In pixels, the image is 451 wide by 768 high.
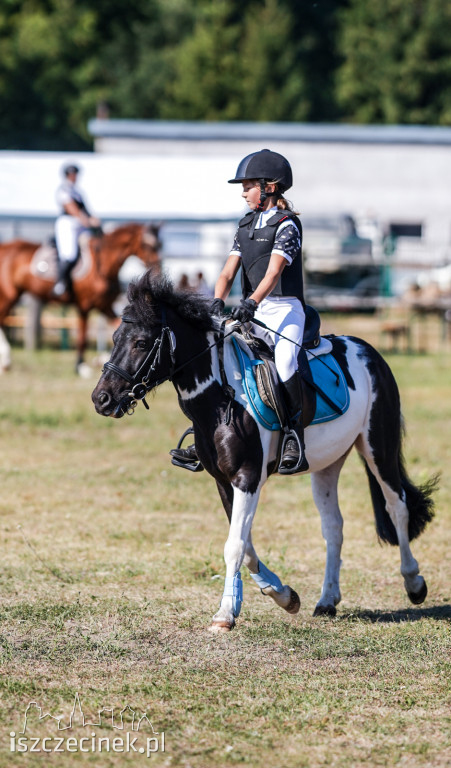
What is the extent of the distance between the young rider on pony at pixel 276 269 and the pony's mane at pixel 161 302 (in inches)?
3.7

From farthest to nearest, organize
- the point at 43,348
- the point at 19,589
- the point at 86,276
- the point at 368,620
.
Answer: the point at 43,348 → the point at 86,276 → the point at 19,589 → the point at 368,620

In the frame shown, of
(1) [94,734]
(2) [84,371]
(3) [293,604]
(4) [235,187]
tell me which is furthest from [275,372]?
(4) [235,187]

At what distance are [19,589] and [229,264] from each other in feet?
8.35

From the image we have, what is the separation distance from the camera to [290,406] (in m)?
6.09

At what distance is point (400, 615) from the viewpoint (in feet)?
22.2

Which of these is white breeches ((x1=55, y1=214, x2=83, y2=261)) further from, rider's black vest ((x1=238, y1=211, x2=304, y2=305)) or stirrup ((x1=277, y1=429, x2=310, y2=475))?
stirrup ((x1=277, y1=429, x2=310, y2=475))

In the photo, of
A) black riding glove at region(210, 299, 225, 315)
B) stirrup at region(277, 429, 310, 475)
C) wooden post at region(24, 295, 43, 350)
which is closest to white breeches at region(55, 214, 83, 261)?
wooden post at region(24, 295, 43, 350)

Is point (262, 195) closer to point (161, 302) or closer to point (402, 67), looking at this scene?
point (161, 302)

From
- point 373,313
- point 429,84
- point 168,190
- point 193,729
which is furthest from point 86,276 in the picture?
point 429,84

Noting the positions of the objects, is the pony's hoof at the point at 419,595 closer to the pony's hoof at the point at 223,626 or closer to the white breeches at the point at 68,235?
the pony's hoof at the point at 223,626

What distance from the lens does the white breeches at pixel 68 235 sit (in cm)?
1858

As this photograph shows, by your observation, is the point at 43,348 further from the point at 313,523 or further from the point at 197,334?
the point at 197,334

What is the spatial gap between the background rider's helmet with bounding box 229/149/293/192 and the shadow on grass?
104 inches

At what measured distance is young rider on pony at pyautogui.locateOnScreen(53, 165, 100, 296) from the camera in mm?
18141
